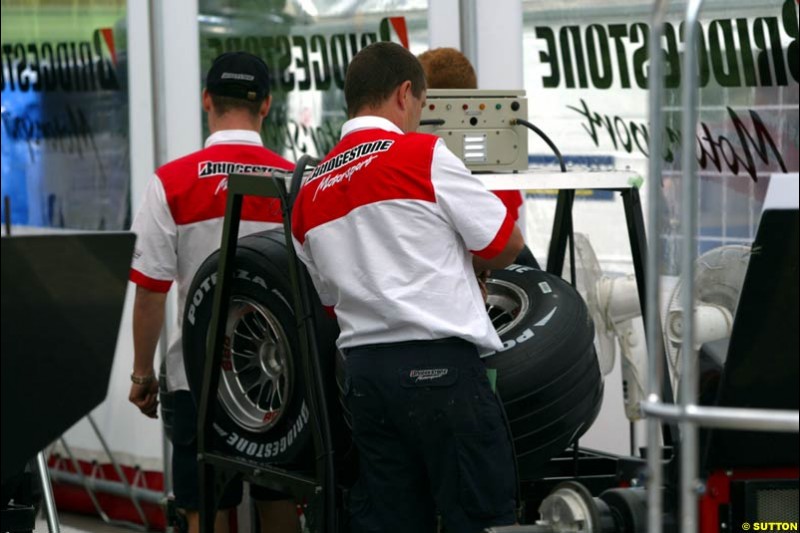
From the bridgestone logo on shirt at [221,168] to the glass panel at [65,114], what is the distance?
2.34 m

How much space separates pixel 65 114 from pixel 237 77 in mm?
2865

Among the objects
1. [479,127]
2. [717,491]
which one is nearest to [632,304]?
[479,127]

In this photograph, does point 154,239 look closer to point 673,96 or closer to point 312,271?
point 312,271

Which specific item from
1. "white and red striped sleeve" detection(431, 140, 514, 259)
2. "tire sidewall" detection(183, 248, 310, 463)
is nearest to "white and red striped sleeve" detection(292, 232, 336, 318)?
"tire sidewall" detection(183, 248, 310, 463)

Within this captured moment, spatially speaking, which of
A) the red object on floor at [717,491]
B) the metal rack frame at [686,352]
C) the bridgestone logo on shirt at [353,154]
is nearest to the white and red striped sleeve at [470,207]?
the bridgestone logo on shirt at [353,154]

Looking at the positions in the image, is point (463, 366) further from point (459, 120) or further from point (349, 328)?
point (459, 120)

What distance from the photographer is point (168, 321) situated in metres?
6.79

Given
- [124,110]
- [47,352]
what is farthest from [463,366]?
[124,110]

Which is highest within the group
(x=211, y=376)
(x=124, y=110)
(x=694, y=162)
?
(x=124, y=110)

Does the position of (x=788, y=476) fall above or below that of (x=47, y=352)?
below

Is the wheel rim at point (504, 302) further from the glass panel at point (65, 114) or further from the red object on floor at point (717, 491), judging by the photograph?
the glass panel at point (65, 114)

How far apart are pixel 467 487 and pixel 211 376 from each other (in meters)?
1.05

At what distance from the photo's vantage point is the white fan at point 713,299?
11.7 feet

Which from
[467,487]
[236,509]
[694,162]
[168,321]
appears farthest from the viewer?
[168,321]
